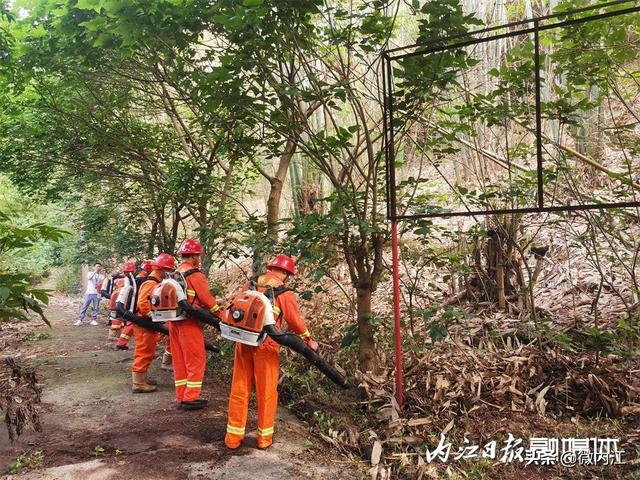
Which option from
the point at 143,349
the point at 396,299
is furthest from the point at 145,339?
the point at 396,299

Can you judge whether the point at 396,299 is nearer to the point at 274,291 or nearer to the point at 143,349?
the point at 274,291

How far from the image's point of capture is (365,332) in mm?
5137

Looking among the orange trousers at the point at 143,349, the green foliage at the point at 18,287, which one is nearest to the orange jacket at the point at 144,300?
the orange trousers at the point at 143,349

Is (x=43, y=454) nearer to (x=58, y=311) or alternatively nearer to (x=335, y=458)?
(x=335, y=458)

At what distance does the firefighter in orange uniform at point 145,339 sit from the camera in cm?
609

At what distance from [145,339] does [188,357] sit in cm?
124

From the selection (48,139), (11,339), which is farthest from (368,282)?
(11,339)

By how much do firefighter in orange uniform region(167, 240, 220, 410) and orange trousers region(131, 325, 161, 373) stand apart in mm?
829

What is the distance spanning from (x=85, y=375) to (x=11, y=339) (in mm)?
5124

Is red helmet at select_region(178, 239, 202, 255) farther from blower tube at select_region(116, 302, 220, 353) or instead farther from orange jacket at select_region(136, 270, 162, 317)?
blower tube at select_region(116, 302, 220, 353)

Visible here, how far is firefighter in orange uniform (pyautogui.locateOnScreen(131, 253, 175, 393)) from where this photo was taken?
609 cm

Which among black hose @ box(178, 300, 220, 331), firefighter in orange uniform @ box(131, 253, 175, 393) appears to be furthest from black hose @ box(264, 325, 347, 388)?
firefighter in orange uniform @ box(131, 253, 175, 393)

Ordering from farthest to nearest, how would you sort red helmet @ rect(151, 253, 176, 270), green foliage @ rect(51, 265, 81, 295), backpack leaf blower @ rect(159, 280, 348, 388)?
green foliage @ rect(51, 265, 81, 295) < red helmet @ rect(151, 253, 176, 270) < backpack leaf blower @ rect(159, 280, 348, 388)

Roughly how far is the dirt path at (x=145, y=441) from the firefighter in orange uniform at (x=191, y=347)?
20 cm
